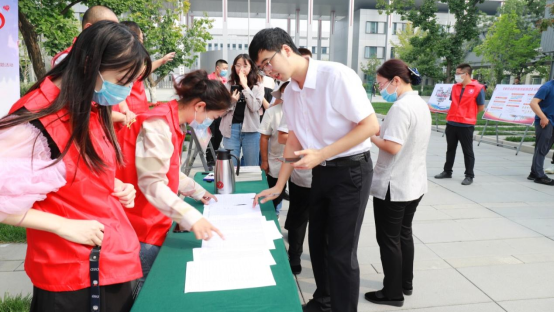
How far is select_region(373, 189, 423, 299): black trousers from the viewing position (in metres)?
2.49

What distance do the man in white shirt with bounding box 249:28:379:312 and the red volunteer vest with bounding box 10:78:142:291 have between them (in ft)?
2.75

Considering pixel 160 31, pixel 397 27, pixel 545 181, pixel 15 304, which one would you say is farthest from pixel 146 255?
pixel 397 27

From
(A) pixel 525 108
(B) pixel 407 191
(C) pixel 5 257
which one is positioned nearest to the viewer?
(B) pixel 407 191

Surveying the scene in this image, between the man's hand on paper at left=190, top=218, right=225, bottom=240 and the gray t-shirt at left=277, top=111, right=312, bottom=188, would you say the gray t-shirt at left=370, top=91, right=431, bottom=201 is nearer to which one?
the gray t-shirt at left=277, top=111, right=312, bottom=188

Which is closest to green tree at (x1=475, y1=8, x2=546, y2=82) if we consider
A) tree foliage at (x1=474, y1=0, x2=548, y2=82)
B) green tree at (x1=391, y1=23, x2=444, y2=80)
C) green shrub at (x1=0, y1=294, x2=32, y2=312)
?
tree foliage at (x1=474, y1=0, x2=548, y2=82)

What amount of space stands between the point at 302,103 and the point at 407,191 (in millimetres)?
A: 935

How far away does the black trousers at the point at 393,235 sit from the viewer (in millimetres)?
2492

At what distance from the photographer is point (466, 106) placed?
5684mm

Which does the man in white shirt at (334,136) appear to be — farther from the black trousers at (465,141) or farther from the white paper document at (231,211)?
the black trousers at (465,141)

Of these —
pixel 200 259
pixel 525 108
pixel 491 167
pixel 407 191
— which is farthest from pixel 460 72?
pixel 200 259

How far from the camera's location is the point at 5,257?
3.22 metres

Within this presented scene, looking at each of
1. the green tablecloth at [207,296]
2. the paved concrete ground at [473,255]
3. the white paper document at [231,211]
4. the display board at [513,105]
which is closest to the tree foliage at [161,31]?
the display board at [513,105]

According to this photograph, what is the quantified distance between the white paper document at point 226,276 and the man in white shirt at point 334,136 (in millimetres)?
527

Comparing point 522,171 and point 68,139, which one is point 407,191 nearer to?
point 68,139
